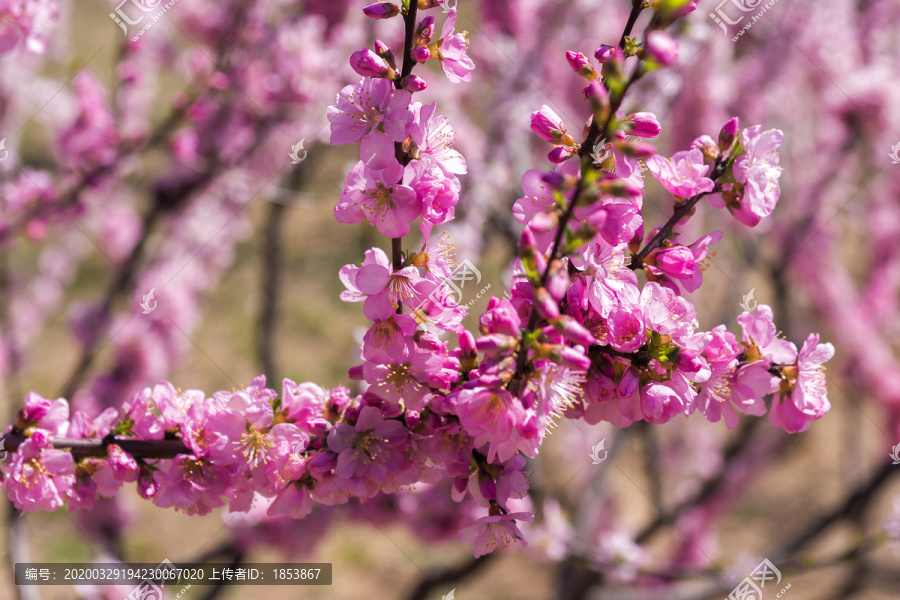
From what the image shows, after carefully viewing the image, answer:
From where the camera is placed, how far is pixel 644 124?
99 cm

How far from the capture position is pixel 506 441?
0.91 meters

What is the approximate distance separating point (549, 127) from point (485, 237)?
2820mm

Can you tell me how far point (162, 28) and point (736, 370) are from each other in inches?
174

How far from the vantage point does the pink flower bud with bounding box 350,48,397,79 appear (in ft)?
3.06

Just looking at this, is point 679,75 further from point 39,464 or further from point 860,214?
point 39,464

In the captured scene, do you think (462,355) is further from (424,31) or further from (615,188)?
(424,31)

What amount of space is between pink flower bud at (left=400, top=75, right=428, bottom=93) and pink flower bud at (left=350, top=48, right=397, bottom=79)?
2cm

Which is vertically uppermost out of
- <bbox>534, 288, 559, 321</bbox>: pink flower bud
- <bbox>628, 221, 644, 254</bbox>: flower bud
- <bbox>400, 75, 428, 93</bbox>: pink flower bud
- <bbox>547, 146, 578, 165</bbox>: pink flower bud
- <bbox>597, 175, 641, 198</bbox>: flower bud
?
<bbox>400, 75, 428, 93</bbox>: pink flower bud

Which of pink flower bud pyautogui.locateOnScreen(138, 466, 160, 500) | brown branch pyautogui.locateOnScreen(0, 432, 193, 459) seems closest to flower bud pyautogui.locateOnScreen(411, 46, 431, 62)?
brown branch pyautogui.locateOnScreen(0, 432, 193, 459)

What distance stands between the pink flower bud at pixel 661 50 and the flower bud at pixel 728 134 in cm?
35

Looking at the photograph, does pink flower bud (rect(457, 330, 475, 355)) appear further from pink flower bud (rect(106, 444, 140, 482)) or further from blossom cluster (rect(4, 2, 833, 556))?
pink flower bud (rect(106, 444, 140, 482))

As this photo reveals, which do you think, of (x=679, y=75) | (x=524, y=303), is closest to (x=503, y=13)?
(x=679, y=75)

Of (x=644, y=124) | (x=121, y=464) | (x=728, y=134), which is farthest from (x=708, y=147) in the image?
(x=121, y=464)

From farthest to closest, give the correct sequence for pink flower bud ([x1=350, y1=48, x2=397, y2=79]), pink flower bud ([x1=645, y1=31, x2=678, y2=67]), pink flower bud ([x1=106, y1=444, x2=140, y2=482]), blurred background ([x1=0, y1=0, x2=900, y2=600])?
blurred background ([x1=0, y1=0, x2=900, y2=600]), pink flower bud ([x1=106, y1=444, x2=140, y2=482]), pink flower bud ([x1=350, y1=48, x2=397, y2=79]), pink flower bud ([x1=645, y1=31, x2=678, y2=67])
